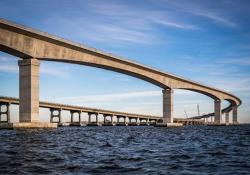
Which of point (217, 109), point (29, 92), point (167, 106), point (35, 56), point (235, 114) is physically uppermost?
point (35, 56)

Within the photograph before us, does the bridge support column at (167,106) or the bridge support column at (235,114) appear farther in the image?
the bridge support column at (235,114)

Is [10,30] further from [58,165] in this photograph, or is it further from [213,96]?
[213,96]

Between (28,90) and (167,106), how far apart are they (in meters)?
43.6

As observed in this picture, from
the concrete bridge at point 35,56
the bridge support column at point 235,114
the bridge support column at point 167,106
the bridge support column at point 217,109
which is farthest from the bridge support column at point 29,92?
the bridge support column at point 235,114

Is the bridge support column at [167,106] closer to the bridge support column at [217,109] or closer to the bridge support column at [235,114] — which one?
the bridge support column at [217,109]

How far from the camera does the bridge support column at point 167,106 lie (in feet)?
292

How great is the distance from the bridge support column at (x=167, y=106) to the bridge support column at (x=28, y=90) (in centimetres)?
4188

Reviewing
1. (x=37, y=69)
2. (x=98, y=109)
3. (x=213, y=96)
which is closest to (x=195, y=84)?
(x=213, y=96)

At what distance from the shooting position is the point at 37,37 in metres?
55.0

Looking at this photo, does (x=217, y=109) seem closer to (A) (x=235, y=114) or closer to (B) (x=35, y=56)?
(A) (x=235, y=114)

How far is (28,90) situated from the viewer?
53.3m

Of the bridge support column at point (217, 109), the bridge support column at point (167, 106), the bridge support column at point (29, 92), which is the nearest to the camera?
the bridge support column at point (29, 92)

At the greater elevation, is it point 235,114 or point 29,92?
point 29,92

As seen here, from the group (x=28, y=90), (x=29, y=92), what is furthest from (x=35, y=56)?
(x=29, y=92)
